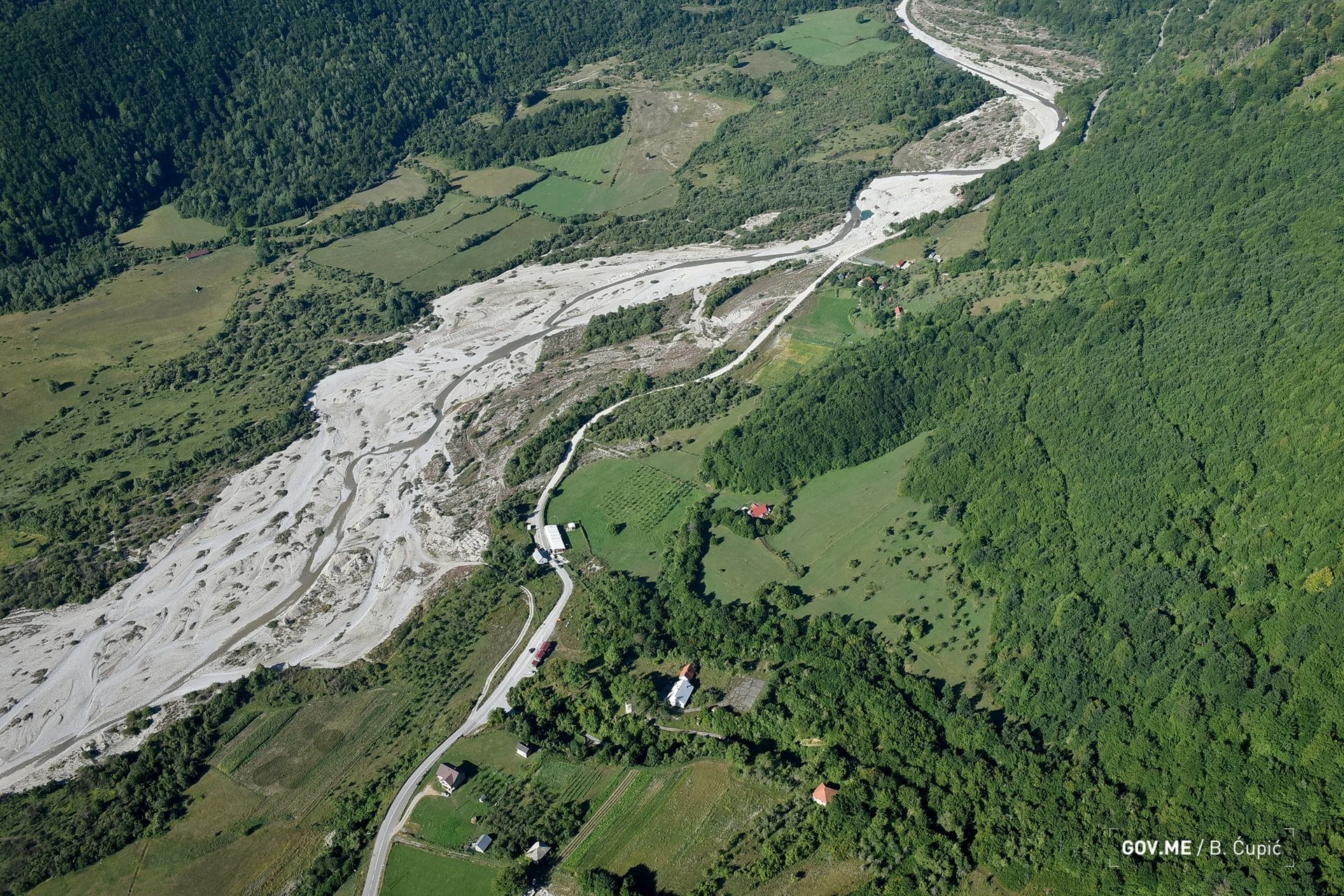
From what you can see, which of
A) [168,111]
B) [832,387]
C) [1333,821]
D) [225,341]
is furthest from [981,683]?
[168,111]

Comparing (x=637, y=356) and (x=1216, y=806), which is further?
(x=637, y=356)

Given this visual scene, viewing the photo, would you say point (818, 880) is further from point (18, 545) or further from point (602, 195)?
point (602, 195)

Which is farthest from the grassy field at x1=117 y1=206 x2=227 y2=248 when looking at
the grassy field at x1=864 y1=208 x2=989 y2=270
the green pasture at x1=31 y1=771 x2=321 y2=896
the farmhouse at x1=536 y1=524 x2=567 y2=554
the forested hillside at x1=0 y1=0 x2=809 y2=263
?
the green pasture at x1=31 y1=771 x2=321 y2=896

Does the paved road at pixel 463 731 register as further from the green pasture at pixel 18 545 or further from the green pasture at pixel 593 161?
the green pasture at pixel 593 161

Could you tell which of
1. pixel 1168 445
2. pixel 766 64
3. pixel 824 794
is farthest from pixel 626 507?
pixel 766 64

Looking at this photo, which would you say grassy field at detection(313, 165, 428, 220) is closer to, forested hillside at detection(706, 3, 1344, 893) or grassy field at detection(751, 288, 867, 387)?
grassy field at detection(751, 288, 867, 387)

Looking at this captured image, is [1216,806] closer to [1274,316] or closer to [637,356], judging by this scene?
[1274,316]
